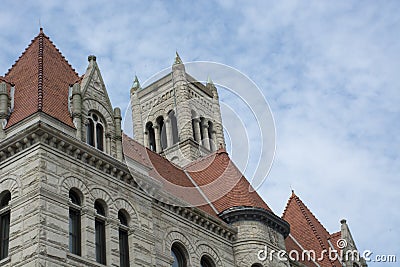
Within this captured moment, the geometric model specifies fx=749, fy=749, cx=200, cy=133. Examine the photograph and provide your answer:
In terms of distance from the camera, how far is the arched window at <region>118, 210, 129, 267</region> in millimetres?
24250

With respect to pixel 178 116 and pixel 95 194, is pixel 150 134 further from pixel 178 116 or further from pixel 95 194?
pixel 95 194

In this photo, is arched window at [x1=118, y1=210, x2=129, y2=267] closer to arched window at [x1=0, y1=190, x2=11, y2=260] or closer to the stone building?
the stone building

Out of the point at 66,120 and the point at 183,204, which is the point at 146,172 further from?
the point at 66,120

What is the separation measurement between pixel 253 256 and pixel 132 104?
24.6m

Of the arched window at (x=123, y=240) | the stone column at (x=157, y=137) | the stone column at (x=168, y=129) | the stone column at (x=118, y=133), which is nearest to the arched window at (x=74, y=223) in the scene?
the arched window at (x=123, y=240)

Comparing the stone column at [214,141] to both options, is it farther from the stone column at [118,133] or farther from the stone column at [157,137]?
the stone column at [118,133]

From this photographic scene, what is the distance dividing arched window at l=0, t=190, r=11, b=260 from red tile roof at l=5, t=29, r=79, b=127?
258 centimetres

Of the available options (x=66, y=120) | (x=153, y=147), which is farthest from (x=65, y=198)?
(x=153, y=147)

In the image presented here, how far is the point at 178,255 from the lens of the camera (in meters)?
27.5

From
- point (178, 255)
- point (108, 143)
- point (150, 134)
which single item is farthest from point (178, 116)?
point (108, 143)

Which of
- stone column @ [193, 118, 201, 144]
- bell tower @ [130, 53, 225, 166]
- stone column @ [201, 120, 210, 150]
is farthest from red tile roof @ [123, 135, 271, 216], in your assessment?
stone column @ [201, 120, 210, 150]

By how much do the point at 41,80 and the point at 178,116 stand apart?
76.7 feet

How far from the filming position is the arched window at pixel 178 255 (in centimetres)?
2725

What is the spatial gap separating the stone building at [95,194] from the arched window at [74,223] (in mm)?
32
